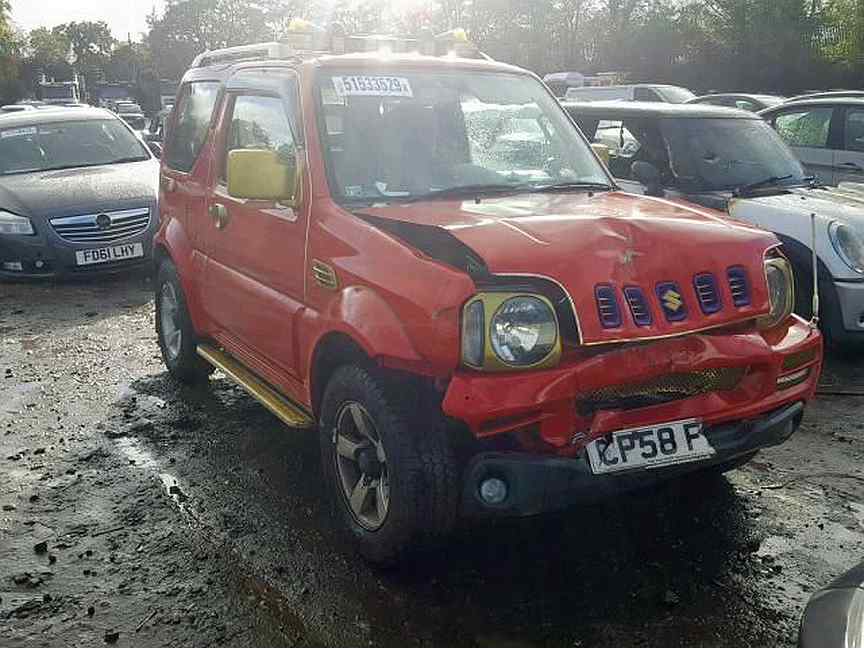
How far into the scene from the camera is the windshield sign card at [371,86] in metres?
4.08

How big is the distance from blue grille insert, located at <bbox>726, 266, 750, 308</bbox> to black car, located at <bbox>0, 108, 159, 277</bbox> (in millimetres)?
6779

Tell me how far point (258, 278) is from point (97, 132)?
6.83 meters

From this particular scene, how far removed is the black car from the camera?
28.0 ft

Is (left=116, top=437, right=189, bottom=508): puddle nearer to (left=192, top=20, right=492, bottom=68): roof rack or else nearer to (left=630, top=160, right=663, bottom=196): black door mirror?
(left=192, top=20, right=492, bottom=68): roof rack

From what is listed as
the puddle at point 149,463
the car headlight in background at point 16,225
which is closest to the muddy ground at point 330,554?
the puddle at point 149,463

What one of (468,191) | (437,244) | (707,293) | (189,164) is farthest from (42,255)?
(707,293)

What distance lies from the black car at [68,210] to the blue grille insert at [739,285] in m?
6.78

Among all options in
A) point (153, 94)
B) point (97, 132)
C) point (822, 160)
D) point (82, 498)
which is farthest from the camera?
point (153, 94)

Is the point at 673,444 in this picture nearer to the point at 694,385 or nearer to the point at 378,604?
the point at 694,385

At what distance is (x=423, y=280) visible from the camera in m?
3.09

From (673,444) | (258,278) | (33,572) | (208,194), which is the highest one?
(208,194)

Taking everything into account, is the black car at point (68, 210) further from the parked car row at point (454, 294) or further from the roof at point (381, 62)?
the roof at point (381, 62)

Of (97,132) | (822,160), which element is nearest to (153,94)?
(97,132)

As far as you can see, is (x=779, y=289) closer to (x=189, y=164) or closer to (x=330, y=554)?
(x=330, y=554)
